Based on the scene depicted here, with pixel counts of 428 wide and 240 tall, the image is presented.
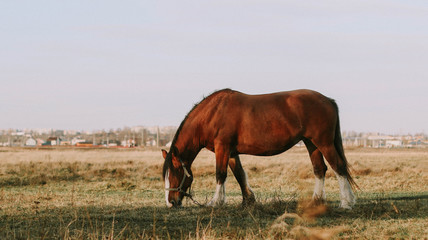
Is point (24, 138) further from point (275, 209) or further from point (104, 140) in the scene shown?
point (275, 209)

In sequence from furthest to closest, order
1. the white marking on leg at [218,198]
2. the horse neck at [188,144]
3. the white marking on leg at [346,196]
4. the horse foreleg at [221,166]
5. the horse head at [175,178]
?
the horse neck at [188,144] < the horse head at [175,178] < the horse foreleg at [221,166] < the white marking on leg at [218,198] < the white marking on leg at [346,196]

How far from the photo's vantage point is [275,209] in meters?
9.00

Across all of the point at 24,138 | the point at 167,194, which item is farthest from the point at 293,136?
the point at 24,138

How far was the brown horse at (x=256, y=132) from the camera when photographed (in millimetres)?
9867

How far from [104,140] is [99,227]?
18588 cm

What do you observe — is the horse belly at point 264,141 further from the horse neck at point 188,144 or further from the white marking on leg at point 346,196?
the white marking on leg at point 346,196

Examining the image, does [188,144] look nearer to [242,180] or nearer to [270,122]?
[242,180]

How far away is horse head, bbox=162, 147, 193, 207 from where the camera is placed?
9.91 meters

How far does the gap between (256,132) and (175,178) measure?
6.45 ft

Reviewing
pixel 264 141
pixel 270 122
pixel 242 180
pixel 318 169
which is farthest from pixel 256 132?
pixel 318 169

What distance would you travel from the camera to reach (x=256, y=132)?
32.4 ft

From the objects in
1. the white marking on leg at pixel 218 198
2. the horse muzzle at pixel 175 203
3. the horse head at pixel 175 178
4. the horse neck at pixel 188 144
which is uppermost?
the horse neck at pixel 188 144

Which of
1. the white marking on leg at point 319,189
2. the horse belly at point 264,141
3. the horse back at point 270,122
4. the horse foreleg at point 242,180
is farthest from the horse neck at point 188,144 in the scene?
the white marking on leg at point 319,189

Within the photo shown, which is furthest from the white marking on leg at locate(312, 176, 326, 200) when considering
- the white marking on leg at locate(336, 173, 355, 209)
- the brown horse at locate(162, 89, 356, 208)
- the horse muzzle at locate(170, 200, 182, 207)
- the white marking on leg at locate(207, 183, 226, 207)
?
the horse muzzle at locate(170, 200, 182, 207)
